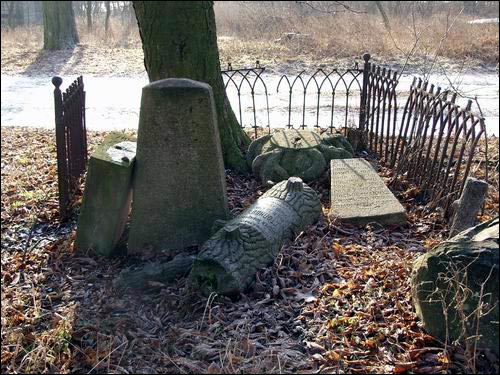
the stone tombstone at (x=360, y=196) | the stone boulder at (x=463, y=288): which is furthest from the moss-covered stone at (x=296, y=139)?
the stone boulder at (x=463, y=288)

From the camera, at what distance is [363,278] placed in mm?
3818

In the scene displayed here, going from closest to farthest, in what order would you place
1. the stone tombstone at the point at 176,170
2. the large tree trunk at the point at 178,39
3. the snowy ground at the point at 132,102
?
the stone tombstone at the point at 176,170, the large tree trunk at the point at 178,39, the snowy ground at the point at 132,102

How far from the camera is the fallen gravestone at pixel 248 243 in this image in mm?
3586

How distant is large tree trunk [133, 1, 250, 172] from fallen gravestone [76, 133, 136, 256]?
124 centimetres

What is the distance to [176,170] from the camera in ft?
13.7

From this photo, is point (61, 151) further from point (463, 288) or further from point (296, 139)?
point (463, 288)

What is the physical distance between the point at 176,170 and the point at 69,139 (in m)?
1.53

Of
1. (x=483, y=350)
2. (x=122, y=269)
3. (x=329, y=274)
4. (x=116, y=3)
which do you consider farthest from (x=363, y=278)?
(x=116, y=3)

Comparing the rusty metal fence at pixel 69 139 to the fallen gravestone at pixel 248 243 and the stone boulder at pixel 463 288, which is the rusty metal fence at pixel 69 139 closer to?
the fallen gravestone at pixel 248 243

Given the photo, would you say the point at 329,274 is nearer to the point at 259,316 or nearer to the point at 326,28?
the point at 259,316

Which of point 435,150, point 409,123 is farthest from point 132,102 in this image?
point 435,150

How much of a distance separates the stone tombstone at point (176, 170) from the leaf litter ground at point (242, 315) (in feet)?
0.96

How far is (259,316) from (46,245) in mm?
2142

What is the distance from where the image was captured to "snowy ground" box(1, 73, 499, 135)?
9172 mm
